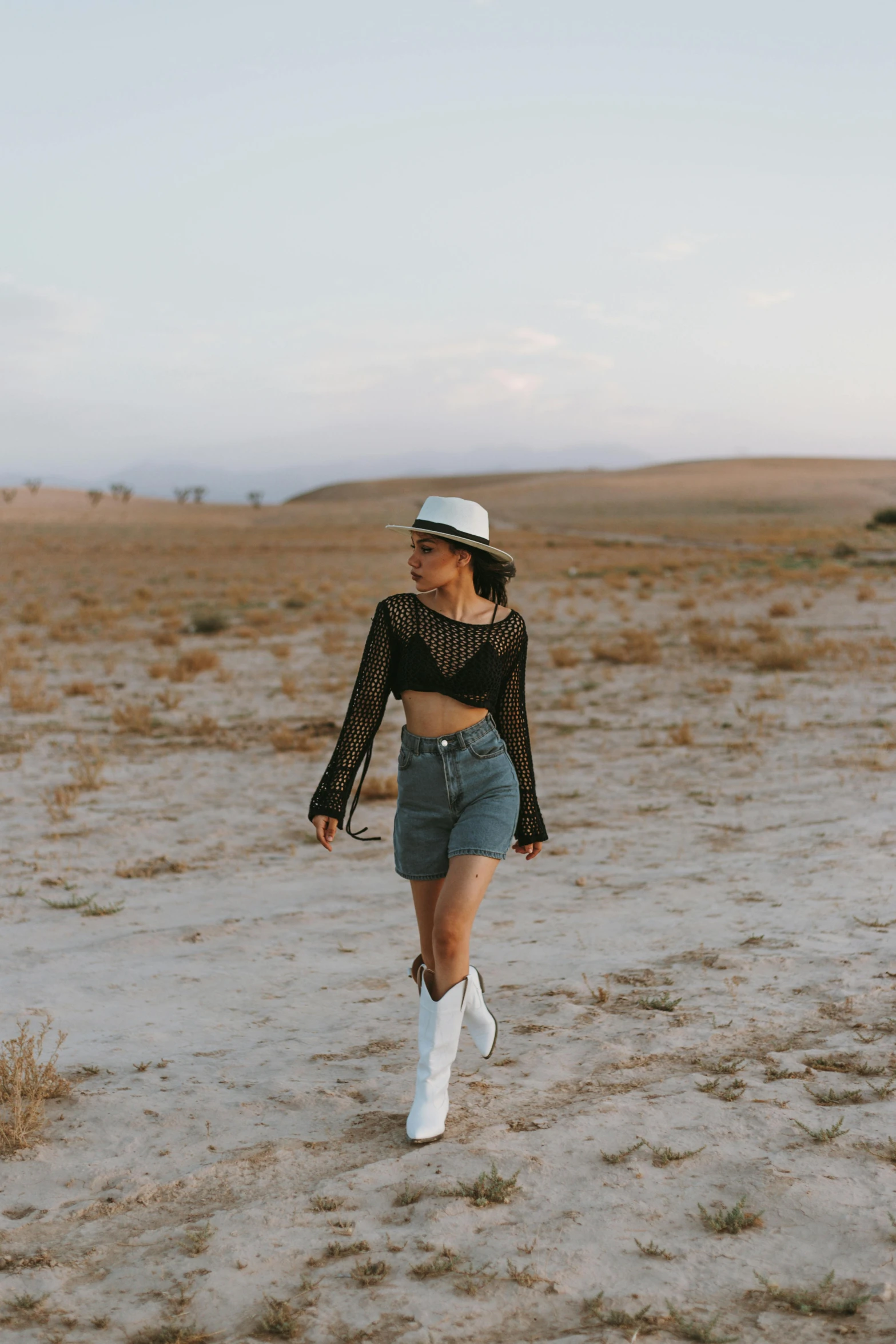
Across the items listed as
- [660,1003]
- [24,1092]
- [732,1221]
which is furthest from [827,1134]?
[24,1092]

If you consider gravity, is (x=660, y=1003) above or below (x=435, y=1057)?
below

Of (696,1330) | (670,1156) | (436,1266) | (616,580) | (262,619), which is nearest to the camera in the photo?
(696,1330)

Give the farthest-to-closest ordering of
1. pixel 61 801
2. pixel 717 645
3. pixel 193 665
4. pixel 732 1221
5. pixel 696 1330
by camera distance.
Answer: pixel 717 645, pixel 193 665, pixel 61 801, pixel 732 1221, pixel 696 1330

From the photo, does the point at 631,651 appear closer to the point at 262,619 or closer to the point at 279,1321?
the point at 262,619

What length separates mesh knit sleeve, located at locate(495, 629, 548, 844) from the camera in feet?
12.2

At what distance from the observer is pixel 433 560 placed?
3510mm

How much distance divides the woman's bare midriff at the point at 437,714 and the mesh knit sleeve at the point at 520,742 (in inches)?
8.3

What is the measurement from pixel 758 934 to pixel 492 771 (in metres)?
2.54

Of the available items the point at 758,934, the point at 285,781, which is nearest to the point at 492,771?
the point at 758,934

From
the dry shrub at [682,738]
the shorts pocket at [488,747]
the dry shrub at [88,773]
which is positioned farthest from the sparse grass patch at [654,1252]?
the dry shrub at [682,738]

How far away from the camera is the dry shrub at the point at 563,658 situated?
51.2 feet

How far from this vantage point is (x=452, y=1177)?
3326 millimetres

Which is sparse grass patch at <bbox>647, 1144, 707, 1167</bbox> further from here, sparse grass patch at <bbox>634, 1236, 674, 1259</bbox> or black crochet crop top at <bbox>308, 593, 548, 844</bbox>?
black crochet crop top at <bbox>308, 593, 548, 844</bbox>

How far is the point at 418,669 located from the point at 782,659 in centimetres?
1146
